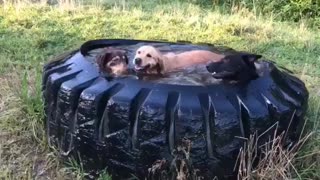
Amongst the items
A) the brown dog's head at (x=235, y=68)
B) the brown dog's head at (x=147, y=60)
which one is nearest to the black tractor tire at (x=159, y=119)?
the brown dog's head at (x=235, y=68)

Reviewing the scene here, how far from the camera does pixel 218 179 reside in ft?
10.7

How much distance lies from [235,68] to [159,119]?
592 mm

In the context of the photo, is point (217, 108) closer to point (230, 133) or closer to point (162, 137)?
point (230, 133)

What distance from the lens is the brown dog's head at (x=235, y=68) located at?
339 cm

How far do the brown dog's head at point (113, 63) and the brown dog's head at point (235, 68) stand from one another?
1.84 ft

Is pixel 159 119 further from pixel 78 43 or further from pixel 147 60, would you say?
pixel 78 43

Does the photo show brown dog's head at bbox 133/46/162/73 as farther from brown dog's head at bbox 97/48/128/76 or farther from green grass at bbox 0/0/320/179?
green grass at bbox 0/0/320/179

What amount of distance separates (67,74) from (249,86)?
1168 millimetres

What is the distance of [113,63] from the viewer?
3.58 m

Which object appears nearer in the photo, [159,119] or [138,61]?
[159,119]

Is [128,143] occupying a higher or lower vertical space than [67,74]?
lower

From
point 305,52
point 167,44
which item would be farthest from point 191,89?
point 305,52

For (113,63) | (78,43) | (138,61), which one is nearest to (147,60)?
(138,61)

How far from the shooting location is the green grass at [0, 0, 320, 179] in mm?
3756
